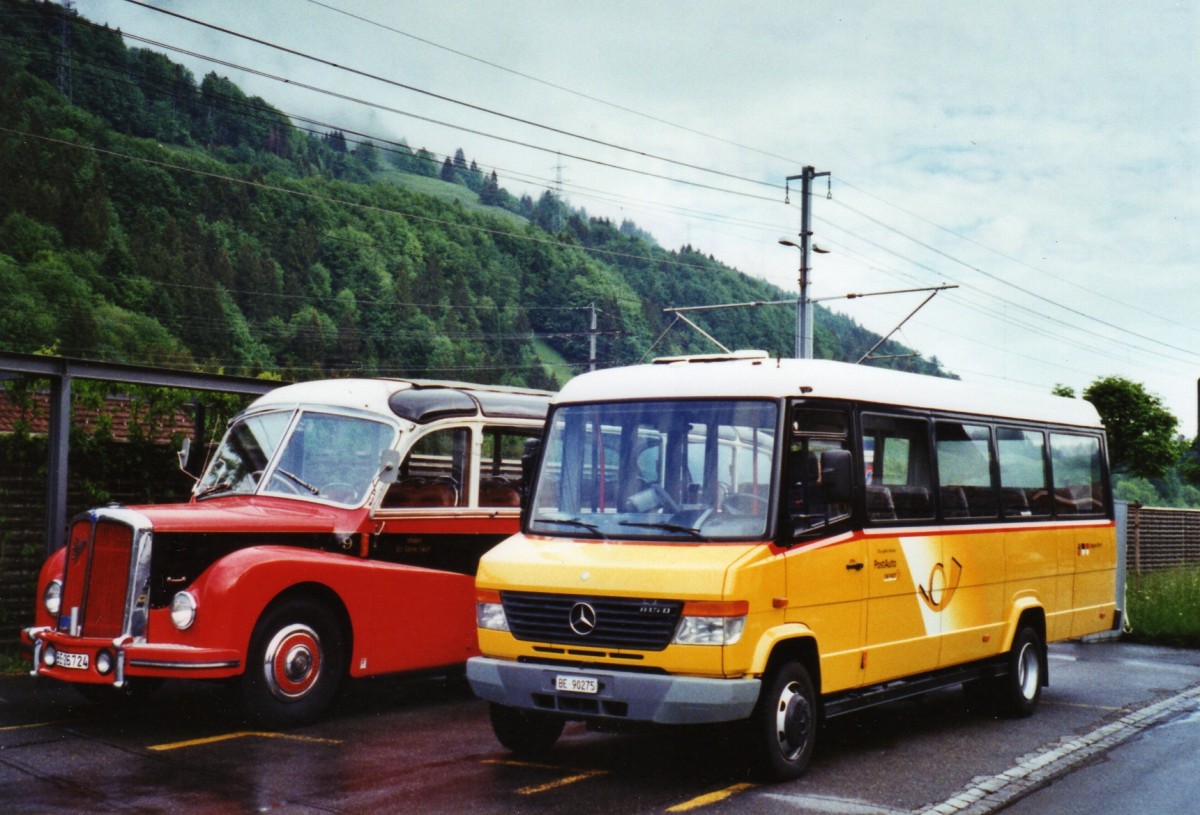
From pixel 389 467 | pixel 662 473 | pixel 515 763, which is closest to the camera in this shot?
A: pixel 662 473

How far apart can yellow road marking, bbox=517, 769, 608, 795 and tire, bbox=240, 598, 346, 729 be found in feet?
8.79

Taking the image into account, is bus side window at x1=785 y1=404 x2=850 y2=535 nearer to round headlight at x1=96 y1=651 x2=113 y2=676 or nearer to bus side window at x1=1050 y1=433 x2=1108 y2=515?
bus side window at x1=1050 y1=433 x2=1108 y2=515

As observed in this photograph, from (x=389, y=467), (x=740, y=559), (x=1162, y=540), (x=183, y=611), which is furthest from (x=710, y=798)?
(x=1162, y=540)

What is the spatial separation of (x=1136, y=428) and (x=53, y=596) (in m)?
70.9

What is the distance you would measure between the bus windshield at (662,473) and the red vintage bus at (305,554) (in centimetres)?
234

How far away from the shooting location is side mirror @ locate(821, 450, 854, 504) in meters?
8.59

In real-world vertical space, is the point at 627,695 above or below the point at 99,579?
below

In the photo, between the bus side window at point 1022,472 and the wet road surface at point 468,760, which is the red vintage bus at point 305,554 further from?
the bus side window at point 1022,472

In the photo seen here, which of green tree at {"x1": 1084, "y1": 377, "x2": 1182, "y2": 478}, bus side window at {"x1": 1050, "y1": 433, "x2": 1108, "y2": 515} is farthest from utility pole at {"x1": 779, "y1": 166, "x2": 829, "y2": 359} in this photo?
green tree at {"x1": 1084, "y1": 377, "x2": 1182, "y2": 478}

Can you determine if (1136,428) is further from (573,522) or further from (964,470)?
(573,522)

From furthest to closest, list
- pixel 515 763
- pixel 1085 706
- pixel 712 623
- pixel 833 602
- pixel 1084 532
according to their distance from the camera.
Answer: pixel 1084 532, pixel 1085 706, pixel 515 763, pixel 833 602, pixel 712 623

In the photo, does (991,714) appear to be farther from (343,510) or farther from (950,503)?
(343,510)

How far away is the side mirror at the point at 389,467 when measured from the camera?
11.3 meters

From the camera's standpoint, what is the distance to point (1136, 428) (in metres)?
72.5
